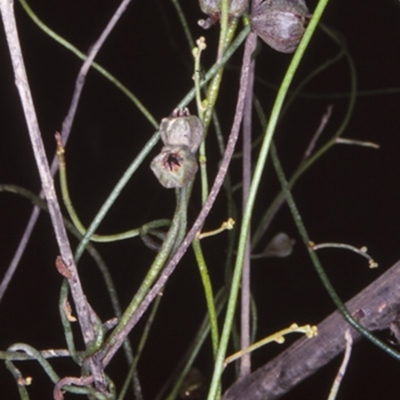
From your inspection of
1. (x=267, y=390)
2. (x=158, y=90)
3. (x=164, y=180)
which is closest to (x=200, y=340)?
(x=267, y=390)

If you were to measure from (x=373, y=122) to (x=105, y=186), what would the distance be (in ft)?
1.35

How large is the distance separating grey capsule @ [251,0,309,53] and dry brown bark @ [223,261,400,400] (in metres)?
0.20

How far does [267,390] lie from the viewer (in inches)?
29.1

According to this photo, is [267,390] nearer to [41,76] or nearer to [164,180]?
[164,180]

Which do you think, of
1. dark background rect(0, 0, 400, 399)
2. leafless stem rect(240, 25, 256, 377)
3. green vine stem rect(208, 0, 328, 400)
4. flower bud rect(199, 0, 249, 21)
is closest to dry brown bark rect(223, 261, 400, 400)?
leafless stem rect(240, 25, 256, 377)

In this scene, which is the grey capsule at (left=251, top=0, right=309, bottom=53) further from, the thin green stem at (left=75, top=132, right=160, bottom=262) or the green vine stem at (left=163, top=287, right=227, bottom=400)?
the green vine stem at (left=163, top=287, right=227, bottom=400)

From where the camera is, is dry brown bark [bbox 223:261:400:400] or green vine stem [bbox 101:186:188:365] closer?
green vine stem [bbox 101:186:188:365]

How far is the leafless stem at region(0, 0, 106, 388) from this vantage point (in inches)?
19.3

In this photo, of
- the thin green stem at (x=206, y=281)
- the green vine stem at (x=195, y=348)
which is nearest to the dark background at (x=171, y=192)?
the green vine stem at (x=195, y=348)

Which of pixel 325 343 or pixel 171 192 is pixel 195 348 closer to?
pixel 325 343

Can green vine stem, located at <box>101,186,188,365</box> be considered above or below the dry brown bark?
above

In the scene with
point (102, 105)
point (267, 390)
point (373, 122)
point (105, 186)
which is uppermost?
point (102, 105)

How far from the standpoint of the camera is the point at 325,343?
712 millimetres

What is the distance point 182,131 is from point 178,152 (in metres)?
0.01
